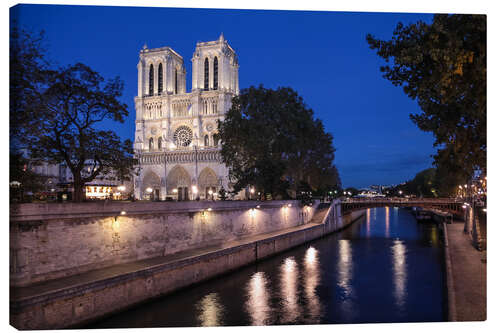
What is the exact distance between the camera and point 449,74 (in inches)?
347

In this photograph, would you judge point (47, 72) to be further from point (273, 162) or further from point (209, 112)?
point (209, 112)

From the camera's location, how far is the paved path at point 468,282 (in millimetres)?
9648

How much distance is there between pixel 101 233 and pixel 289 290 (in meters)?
7.41

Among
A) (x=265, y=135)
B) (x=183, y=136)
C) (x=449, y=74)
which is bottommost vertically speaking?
(x=449, y=74)

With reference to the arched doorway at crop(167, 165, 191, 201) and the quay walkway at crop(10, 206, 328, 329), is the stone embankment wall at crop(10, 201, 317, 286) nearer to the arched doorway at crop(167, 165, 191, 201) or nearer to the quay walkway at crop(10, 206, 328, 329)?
the quay walkway at crop(10, 206, 328, 329)

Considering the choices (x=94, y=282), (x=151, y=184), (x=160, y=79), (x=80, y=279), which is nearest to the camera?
(x=94, y=282)

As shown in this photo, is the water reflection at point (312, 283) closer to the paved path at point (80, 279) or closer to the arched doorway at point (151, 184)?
the paved path at point (80, 279)

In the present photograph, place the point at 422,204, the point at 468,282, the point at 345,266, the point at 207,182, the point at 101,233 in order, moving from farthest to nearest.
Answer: the point at 207,182, the point at 422,204, the point at 345,266, the point at 101,233, the point at 468,282

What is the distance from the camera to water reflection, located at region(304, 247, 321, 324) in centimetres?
1303

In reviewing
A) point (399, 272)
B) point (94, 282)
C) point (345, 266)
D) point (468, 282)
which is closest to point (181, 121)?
point (345, 266)

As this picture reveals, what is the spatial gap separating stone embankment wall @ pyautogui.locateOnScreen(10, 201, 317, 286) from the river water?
7.69 feet

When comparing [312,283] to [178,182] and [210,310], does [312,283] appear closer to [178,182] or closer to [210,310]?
[210,310]

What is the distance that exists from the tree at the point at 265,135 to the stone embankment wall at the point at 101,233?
24.6ft

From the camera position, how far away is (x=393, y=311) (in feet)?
42.8
